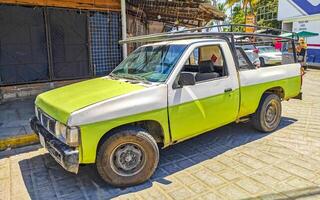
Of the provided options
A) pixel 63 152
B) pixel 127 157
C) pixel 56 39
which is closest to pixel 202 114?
pixel 127 157

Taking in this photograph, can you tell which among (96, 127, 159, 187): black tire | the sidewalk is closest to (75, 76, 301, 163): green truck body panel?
(96, 127, 159, 187): black tire

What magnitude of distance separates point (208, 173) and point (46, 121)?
2.43 metres

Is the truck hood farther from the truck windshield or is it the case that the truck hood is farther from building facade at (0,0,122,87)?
building facade at (0,0,122,87)

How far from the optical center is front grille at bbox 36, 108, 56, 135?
154 inches

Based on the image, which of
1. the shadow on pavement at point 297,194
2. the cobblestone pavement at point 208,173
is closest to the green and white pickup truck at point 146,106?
the cobblestone pavement at point 208,173

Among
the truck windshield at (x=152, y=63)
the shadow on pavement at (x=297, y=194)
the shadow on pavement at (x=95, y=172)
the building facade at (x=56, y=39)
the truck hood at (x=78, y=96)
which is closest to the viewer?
the shadow on pavement at (x=297, y=194)

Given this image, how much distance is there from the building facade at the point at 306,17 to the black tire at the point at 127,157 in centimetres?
1955

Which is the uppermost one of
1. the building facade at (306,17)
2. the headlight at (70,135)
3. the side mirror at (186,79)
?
the building facade at (306,17)

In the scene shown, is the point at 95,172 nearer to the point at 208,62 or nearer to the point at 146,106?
the point at 146,106

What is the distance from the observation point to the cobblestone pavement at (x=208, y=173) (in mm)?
3730

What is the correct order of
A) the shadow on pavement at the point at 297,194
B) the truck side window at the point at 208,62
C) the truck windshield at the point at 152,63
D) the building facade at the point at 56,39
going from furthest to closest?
the building facade at the point at 56,39 → the truck side window at the point at 208,62 → the truck windshield at the point at 152,63 → the shadow on pavement at the point at 297,194

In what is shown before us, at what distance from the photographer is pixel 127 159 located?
3.90 metres

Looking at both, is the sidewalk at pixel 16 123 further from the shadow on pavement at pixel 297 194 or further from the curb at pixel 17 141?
the shadow on pavement at pixel 297 194

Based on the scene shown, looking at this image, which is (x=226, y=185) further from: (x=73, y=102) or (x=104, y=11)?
(x=104, y=11)
